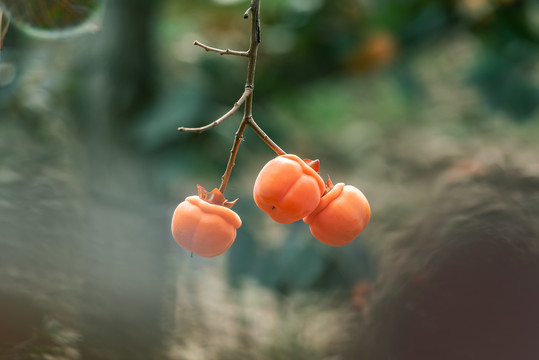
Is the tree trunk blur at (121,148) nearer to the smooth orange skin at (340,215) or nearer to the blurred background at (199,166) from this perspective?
the blurred background at (199,166)

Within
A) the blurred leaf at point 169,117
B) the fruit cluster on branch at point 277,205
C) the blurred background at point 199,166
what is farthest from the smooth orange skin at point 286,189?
the blurred leaf at point 169,117

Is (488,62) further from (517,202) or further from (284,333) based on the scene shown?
(284,333)

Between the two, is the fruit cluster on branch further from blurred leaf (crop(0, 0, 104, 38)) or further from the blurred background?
the blurred background

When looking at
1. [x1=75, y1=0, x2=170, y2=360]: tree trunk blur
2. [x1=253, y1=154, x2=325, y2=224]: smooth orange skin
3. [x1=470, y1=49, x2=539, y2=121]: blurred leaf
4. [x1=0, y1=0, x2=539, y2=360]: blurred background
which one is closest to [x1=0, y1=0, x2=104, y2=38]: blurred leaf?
[x1=253, y1=154, x2=325, y2=224]: smooth orange skin

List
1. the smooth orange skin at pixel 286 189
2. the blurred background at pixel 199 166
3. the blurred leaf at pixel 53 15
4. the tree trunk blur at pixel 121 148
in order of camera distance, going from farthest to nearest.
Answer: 1. the tree trunk blur at pixel 121 148
2. the blurred background at pixel 199 166
3. the blurred leaf at pixel 53 15
4. the smooth orange skin at pixel 286 189

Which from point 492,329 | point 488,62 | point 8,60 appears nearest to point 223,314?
point 492,329

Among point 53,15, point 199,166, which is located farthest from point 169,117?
point 53,15
